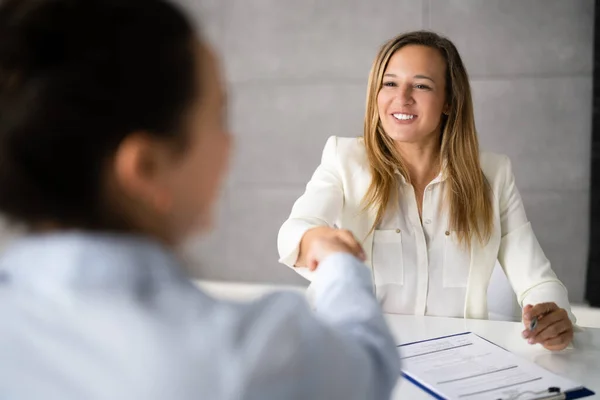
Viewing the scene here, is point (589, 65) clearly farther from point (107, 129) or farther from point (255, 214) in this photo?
point (107, 129)

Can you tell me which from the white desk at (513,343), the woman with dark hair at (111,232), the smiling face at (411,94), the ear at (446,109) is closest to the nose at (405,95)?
the smiling face at (411,94)

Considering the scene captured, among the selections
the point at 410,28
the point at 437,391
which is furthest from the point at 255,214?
the point at 437,391

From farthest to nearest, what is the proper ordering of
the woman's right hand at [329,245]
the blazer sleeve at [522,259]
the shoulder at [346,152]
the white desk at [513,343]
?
the shoulder at [346,152]
the blazer sleeve at [522,259]
the white desk at [513,343]
the woman's right hand at [329,245]

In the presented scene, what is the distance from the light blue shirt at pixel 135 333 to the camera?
0.48 m

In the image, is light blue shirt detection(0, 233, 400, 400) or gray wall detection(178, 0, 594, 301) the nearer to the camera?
light blue shirt detection(0, 233, 400, 400)

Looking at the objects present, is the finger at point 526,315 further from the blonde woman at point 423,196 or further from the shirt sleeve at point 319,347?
the shirt sleeve at point 319,347

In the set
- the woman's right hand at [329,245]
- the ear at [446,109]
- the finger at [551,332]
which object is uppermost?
the ear at [446,109]

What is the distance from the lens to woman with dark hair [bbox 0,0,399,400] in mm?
485

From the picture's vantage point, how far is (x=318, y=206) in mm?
1791

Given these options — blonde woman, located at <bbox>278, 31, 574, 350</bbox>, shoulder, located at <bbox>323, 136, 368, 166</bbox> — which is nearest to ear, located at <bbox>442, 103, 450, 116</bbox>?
blonde woman, located at <bbox>278, 31, 574, 350</bbox>

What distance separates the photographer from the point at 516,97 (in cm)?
283

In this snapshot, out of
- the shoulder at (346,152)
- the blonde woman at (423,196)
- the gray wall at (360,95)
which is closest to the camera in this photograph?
the blonde woman at (423,196)

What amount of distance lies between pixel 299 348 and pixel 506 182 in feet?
5.03

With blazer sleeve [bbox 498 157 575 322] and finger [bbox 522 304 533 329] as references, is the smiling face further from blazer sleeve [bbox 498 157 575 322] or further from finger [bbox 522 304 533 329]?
finger [bbox 522 304 533 329]
